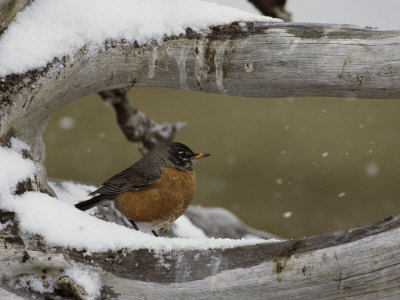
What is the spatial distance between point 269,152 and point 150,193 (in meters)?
3.64

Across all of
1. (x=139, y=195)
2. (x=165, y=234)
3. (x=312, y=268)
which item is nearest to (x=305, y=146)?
(x=165, y=234)

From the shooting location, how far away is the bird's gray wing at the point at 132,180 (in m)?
4.48

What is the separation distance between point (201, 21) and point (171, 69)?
0.34m

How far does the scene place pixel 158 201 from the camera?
14.5ft

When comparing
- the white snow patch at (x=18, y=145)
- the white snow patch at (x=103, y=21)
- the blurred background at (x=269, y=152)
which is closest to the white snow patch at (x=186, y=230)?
the blurred background at (x=269, y=152)

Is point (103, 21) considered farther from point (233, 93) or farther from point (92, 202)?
point (92, 202)

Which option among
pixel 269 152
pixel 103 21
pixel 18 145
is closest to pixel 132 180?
pixel 18 145

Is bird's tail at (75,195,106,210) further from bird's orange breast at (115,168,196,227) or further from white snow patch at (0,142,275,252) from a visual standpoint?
white snow patch at (0,142,275,252)

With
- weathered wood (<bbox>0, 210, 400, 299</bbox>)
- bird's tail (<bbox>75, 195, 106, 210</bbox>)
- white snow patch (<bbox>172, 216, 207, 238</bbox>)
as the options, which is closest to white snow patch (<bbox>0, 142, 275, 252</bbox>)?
weathered wood (<bbox>0, 210, 400, 299</bbox>)

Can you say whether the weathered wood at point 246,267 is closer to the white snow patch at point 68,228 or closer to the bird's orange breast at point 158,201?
the white snow patch at point 68,228

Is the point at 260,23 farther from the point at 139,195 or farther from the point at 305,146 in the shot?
the point at 305,146

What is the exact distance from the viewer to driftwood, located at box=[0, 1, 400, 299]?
284cm

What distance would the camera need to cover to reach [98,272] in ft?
9.70

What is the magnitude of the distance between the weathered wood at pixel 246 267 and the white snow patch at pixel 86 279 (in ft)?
0.09
